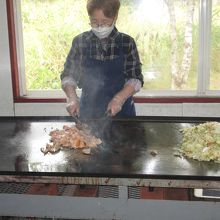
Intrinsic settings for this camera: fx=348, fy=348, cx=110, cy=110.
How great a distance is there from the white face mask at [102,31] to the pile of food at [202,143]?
1.09 m

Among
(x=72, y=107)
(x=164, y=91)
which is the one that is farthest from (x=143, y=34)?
(x=72, y=107)

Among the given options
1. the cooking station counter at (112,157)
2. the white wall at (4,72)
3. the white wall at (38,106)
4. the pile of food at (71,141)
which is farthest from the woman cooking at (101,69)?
the white wall at (4,72)

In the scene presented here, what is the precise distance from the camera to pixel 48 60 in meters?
4.44

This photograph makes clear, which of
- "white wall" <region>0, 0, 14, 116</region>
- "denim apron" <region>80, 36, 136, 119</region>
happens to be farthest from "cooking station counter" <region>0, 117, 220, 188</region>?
"white wall" <region>0, 0, 14, 116</region>

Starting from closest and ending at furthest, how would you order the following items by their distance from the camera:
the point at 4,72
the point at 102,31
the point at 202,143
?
the point at 202,143, the point at 102,31, the point at 4,72

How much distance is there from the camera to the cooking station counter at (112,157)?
194 centimetres

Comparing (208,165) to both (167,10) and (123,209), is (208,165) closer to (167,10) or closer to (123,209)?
(123,209)

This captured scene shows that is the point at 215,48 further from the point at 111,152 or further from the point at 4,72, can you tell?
the point at 4,72

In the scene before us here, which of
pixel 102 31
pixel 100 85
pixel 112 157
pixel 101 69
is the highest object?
pixel 102 31

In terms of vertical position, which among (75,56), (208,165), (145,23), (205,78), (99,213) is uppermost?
(145,23)

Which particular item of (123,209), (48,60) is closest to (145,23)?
(48,60)

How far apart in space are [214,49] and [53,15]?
2006 mm

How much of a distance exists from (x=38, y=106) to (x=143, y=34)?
1598 millimetres

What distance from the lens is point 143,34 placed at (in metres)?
4.21
